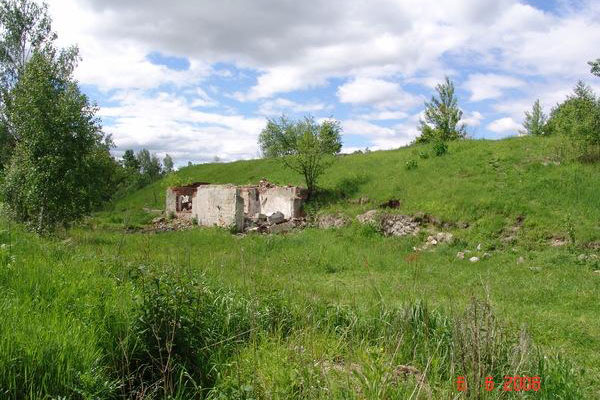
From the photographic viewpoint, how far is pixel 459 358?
4164 millimetres

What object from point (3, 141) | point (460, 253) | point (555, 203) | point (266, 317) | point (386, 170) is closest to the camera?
point (266, 317)

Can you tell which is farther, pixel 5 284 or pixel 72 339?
pixel 5 284

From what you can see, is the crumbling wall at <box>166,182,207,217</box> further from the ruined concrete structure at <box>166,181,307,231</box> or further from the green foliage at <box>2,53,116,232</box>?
the green foliage at <box>2,53,116,232</box>

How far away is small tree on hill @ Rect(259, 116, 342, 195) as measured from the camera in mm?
24734

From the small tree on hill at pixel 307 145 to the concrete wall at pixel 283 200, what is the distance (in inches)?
48.3

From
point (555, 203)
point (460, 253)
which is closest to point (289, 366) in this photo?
point (460, 253)

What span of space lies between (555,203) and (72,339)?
53.3 feet

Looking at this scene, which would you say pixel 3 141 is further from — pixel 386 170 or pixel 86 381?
pixel 86 381

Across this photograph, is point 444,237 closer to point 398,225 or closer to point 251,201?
point 398,225

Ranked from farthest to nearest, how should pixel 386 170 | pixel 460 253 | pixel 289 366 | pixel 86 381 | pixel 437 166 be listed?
1. pixel 386 170
2. pixel 437 166
3. pixel 460 253
4. pixel 289 366
5. pixel 86 381

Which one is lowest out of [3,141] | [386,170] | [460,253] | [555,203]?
[460,253]

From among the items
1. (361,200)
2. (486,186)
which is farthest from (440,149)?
(486,186)
